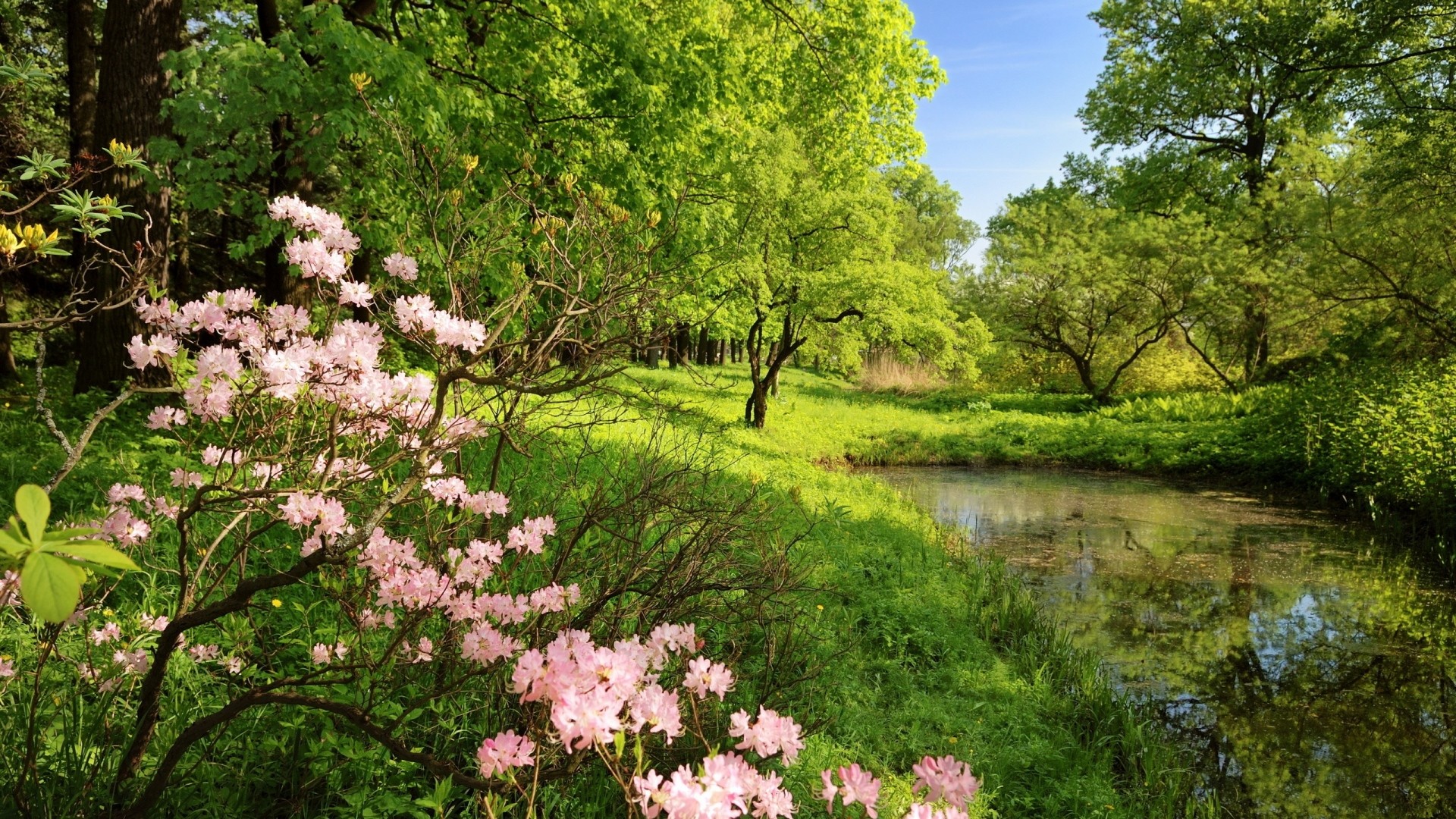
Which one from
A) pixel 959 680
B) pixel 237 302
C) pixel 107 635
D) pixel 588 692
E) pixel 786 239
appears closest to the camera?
pixel 588 692

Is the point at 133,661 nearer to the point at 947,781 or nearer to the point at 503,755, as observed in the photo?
the point at 503,755

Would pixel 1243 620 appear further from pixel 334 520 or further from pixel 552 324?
pixel 334 520

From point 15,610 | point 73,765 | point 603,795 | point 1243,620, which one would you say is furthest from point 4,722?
point 1243,620

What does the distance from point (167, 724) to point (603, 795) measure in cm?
150

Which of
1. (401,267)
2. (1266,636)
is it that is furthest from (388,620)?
(1266,636)

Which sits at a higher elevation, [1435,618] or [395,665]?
[395,665]

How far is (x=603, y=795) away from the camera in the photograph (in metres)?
2.77

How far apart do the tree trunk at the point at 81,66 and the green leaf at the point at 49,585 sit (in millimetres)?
11280

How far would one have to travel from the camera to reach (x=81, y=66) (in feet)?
30.5

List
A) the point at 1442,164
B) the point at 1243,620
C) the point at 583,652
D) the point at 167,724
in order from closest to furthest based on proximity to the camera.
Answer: the point at 583,652
the point at 167,724
the point at 1243,620
the point at 1442,164

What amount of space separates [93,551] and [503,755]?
83cm

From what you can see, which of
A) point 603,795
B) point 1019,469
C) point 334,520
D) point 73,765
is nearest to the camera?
point 334,520

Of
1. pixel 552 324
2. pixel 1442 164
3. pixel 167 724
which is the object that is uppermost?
pixel 1442 164

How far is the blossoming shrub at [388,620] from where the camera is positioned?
1479 mm
